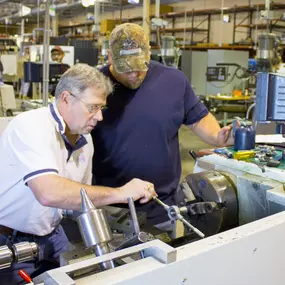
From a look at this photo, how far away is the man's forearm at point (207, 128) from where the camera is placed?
1.60 meters

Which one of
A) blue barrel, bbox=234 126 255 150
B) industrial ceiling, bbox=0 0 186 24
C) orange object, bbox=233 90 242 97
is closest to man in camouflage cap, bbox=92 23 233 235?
blue barrel, bbox=234 126 255 150

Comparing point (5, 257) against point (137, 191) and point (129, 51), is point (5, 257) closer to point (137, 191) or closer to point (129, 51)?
point (137, 191)

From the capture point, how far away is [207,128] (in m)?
1.62

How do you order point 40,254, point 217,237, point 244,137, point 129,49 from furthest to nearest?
point 129,49
point 244,137
point 40,254
point 217,237

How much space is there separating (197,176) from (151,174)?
0.46 metres

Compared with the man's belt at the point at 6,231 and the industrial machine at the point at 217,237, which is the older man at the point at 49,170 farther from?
the industrial machine at the point at 217,237

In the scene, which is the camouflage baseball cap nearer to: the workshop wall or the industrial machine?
the industrial machine

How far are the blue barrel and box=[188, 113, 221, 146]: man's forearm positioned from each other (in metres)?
0.34

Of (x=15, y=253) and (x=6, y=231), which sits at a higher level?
(x=15, y=253)

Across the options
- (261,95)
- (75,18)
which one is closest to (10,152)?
(261,95)

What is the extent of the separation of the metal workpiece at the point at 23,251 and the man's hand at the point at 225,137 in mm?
892

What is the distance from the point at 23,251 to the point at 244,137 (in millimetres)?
744

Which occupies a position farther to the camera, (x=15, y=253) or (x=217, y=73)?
(x=217, y=73)

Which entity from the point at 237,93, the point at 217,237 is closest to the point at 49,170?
the point at 217,237
